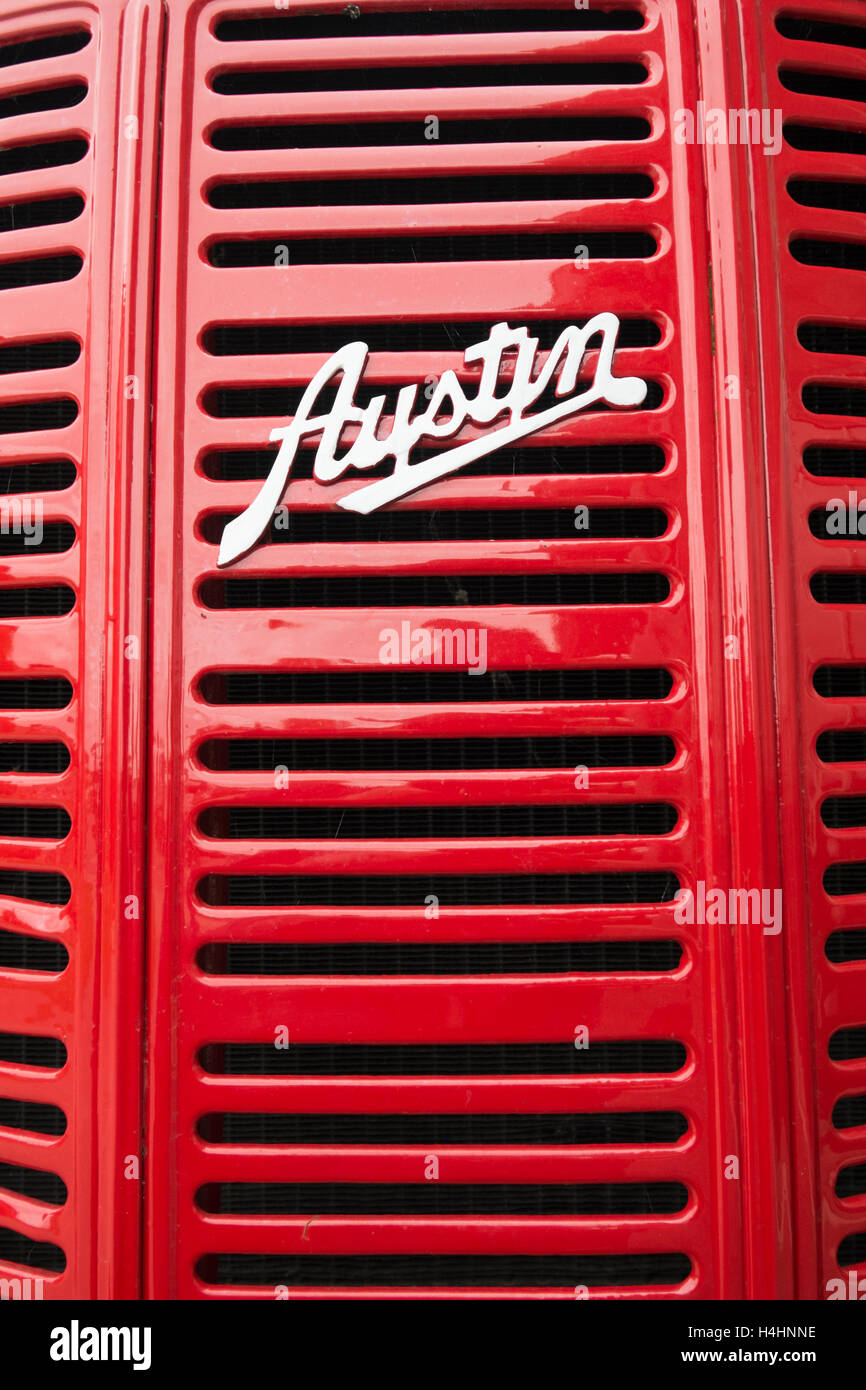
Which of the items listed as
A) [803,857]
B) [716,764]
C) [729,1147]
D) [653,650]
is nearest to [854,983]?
[803,857]

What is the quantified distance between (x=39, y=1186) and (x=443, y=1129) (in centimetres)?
79

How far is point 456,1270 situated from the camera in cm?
158

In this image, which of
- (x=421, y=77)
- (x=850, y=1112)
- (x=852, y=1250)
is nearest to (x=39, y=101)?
(x=421, y=77)

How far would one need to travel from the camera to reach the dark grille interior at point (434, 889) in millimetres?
1552

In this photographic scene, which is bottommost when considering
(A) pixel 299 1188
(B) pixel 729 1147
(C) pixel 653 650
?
(A) pixel 299 1188

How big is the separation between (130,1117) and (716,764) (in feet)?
3.94

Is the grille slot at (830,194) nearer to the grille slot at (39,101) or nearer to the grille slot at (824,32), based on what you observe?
the grille slot at (824,32)

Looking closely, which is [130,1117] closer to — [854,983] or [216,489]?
[216,489]

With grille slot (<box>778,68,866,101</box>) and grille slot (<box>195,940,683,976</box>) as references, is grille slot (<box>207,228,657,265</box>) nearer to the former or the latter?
grille slot (<box>778,68,866,101</box>)

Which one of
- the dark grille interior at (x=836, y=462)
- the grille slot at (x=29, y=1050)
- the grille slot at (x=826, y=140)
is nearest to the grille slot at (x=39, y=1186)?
→ the grille slot at (x=29, y=1050)

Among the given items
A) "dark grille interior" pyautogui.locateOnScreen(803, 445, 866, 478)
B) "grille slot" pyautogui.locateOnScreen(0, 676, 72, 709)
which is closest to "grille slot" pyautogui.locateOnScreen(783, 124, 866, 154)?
"dark grille interior" pyautogui.locateOnScreen(803, 445, 866, 478)

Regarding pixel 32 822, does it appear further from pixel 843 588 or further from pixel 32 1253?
pixel 843 588
